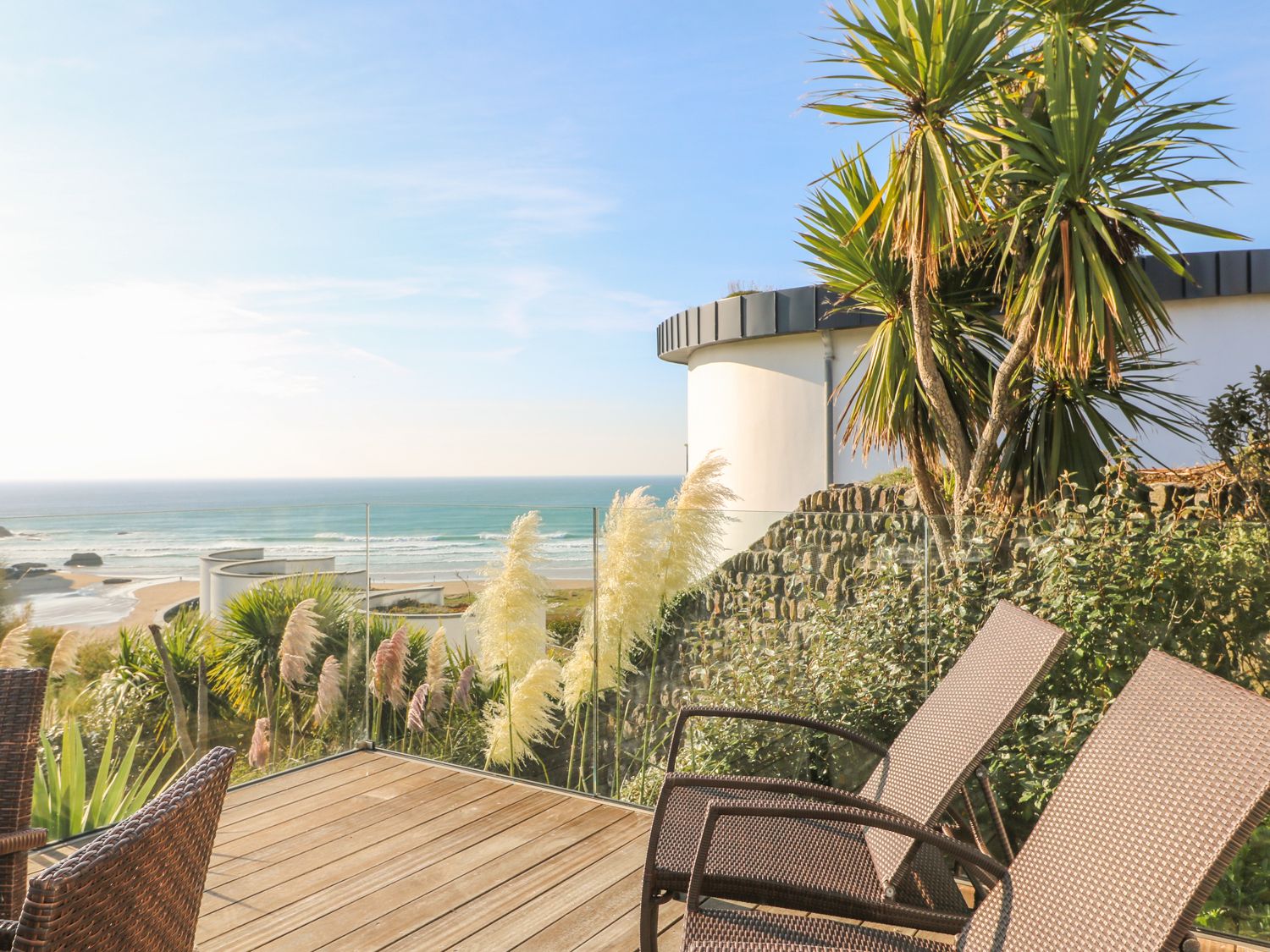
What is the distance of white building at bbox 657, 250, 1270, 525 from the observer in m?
8.20

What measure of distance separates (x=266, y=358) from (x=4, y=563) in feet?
194

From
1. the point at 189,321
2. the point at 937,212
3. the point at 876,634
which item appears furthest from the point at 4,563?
the point at 189,321

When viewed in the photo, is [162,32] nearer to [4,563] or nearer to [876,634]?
[4,563]

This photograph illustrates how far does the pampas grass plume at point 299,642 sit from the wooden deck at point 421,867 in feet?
1.46

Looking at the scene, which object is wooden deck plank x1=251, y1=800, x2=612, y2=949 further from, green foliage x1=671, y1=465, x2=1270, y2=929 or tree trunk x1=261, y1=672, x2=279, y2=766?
tree trunk x1=261, y1=672, x2=279, y2=766

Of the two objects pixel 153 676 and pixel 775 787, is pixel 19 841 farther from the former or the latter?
pixel 153 676

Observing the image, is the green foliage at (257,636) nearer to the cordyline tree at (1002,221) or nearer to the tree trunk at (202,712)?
the tree trunk at (202,712)

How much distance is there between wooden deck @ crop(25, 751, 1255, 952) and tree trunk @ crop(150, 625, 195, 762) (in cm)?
29

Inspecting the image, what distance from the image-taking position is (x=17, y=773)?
1.80 metres

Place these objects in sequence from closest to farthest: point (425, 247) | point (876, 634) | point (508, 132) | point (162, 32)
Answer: point (876, 634) < point (162, 32) < point (508, 132) < point (425, 247)

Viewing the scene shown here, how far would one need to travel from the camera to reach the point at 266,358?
188 ft

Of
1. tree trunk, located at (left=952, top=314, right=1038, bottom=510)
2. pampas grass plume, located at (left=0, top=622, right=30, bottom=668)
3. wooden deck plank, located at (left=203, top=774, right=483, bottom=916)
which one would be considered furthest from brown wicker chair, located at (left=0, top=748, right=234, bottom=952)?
tree trunk, located at (left=952, top=314, right=1038, bottom=510)

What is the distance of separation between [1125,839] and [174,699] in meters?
3.37

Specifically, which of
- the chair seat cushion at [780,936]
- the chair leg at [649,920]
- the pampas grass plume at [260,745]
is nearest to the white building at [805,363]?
the pampas grass plume at [260,745]
